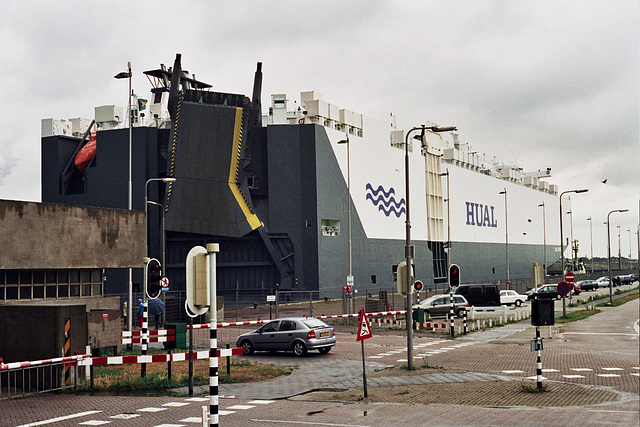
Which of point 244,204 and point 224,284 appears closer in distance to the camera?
point 244,204

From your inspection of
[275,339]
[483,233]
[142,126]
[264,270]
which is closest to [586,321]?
[275,339]

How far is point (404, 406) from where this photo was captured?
1451cm

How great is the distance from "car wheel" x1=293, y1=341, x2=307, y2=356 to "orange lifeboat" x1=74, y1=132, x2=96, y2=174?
1674 inches

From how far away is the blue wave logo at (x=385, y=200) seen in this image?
66.3 metres

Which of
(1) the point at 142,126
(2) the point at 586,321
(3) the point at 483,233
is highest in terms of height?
(1) the point at 142,126

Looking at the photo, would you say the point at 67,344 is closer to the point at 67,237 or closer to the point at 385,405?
the point at 67,237

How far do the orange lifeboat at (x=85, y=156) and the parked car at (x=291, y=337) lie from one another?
4111 cm

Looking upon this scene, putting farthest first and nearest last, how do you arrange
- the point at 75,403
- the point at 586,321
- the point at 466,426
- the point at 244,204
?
the point at 244,204 → the point at 586,321 → the point at 75,403 → the point at 466,426

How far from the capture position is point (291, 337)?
2448 cm

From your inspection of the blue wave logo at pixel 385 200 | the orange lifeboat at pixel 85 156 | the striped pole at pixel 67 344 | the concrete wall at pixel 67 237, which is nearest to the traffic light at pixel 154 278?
the striped pole at pixel 67 344

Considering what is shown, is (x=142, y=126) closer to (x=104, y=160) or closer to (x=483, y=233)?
(x=104, y=160)

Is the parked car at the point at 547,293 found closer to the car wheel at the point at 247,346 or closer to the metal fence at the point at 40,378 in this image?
the car wheel at the point at 247,346

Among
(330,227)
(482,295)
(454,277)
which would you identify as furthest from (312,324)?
(330,227)

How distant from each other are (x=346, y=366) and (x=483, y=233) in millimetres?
75520
